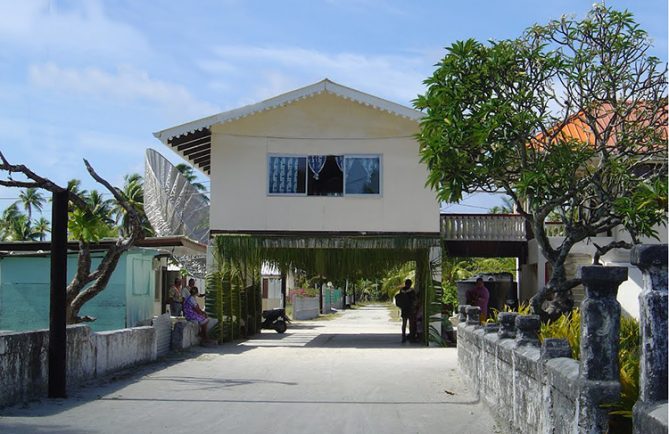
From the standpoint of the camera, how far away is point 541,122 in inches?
543

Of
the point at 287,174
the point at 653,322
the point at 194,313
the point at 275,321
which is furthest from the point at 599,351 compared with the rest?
the point at 275,321

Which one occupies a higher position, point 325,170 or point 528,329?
point 325,170

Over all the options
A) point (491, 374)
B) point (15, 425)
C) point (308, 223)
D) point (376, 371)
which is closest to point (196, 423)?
point (15, 425)

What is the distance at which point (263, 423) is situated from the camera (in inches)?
379

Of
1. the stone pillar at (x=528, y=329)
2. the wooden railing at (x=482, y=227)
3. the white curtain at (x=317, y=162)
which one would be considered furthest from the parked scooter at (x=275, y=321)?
the stone pillar at (x=528, y=329)

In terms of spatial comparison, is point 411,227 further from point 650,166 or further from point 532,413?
point 532,413

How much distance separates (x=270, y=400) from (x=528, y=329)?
4.45 m

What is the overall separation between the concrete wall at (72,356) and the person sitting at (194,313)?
3866 mm

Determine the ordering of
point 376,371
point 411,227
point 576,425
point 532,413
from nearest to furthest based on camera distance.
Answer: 1. point 576,425
2. point 532,413
3. point 376,371
4. point 411,227

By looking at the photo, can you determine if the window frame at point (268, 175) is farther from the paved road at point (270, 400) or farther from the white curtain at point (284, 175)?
the paved road at point (270, 400)

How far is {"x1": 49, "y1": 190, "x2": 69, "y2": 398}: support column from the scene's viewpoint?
Answer: 1106cm

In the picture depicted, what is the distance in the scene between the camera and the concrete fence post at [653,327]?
14.8 ft

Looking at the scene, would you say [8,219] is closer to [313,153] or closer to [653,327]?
[313,153]

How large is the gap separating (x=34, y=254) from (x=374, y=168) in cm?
864
